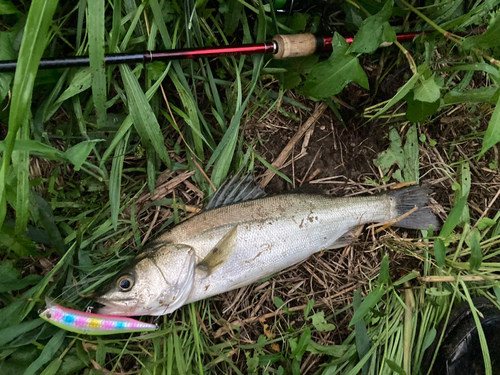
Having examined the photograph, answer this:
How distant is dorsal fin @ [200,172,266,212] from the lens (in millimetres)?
2504

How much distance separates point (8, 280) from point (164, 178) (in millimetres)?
1232

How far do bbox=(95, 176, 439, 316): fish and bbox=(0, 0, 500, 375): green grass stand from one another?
0.22 metres

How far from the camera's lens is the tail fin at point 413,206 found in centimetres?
270

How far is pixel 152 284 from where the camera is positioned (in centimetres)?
221

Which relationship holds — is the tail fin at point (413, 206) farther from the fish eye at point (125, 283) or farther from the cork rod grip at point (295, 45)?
the fish eye at point (125, 283)

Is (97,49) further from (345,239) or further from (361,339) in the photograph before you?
(361,339)

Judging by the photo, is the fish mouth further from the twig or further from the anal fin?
the anal fin

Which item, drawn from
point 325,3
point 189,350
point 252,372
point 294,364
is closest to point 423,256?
point 294,364

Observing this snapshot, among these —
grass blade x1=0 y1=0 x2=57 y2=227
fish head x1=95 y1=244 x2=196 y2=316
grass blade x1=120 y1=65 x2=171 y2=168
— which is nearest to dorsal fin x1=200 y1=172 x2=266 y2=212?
fish head x1=95 y1=244 x2=196 y2=316

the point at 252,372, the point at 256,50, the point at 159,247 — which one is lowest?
the point at 252,372

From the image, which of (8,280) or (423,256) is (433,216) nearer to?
(423,256)

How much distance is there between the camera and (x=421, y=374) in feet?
8.54

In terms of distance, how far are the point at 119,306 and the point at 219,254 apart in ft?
2.36

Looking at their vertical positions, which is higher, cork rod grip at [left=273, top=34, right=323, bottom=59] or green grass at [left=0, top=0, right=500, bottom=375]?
cork rod grip at [left=273, top=34, right=323, bottom=59]
